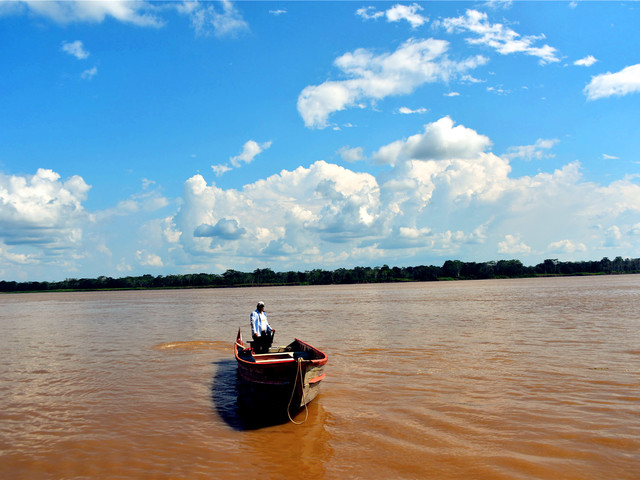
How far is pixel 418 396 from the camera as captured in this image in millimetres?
11070

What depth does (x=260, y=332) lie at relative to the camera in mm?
13594

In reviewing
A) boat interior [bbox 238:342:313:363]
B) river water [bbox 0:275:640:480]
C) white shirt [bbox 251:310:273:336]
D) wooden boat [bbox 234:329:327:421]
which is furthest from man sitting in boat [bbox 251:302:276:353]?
wooden boat [bbox 234:329:327:421]

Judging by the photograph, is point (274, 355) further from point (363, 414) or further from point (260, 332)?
point (363, 414)

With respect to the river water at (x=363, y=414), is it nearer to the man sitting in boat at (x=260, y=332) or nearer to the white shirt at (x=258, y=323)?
the man sitting in boat at (x=260, y=332)

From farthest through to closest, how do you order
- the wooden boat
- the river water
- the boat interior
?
the boat interior
the wooden boat
the river water

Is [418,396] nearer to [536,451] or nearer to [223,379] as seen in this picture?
[536,451]

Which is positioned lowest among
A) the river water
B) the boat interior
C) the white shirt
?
the river water

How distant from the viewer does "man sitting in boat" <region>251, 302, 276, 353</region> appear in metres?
13.3

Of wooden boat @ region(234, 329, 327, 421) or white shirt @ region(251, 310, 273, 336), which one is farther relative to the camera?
white shirt @ region(251, 310, 273, 336)

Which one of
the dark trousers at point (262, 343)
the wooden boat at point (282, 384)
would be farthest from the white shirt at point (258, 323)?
the wooden boat at point (282, 384)

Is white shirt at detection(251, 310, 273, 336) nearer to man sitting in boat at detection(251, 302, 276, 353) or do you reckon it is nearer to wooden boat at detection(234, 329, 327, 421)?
man sitting in boat at detection(251, 302, 276, 353)

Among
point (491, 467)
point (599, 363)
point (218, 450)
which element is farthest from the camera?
point (599, 363)

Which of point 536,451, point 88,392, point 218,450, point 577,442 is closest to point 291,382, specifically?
point 218,450

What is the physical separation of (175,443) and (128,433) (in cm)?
143
